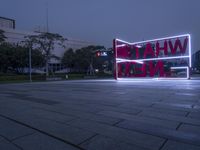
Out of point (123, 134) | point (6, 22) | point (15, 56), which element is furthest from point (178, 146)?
point (6, 22)

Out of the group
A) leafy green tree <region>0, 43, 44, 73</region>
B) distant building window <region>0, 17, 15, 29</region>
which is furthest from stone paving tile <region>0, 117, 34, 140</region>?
distant building window <region>0, 17, 15, 29</region>

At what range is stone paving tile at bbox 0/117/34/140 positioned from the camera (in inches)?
141

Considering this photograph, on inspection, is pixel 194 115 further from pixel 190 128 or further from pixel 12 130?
pixel 12 130

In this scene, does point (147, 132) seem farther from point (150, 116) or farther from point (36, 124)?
point (36, 124)

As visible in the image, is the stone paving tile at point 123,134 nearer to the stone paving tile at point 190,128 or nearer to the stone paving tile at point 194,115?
the stone paving tile at point 190,128

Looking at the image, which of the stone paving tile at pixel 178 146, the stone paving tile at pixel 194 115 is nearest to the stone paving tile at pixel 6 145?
the stone paving tile at pixel 178 146

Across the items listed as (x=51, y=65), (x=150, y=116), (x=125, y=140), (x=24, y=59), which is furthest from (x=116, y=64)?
(x=51, y=65)

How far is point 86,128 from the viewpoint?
12.8 ft

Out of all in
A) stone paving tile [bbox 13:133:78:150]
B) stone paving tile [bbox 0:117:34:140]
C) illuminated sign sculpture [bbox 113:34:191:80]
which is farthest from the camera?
illuminated sign sculpture [bbox 113:34:191:80]

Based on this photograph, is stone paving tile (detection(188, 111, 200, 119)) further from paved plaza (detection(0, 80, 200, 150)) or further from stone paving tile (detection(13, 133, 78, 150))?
stone paving tile (detection(13, 133, 78, 150))

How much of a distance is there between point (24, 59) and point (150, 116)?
4029 centimetres

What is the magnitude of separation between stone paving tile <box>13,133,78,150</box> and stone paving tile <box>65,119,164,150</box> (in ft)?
2.61

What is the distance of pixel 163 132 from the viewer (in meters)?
3.57

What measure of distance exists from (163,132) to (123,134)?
2.63 feet
